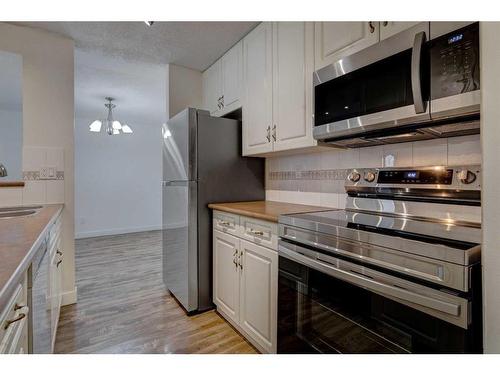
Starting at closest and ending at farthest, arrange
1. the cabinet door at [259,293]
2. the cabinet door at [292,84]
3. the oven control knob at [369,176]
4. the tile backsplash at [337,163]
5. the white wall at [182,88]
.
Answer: the tile backsplash at [337,163]
the oven control knob at [369,176]
the cabinet door at [259,293]
the cabinet door at [292,84]
the white wall at [182,88]

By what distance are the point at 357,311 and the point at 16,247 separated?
1.20 m

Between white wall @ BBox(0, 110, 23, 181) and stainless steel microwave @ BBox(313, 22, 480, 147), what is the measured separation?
4.08 m

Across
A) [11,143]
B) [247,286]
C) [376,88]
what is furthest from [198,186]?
[11,143]

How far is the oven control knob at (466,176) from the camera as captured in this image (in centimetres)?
105

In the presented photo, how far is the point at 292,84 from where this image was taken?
1754 mm

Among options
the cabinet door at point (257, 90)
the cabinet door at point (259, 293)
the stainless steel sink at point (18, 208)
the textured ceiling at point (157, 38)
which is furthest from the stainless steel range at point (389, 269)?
the stainless steel sink at point (18, 208)

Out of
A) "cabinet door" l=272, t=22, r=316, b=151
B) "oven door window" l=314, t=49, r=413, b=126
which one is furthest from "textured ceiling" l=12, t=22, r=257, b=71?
"oven door window" l=314, t=49, r=413, b=126

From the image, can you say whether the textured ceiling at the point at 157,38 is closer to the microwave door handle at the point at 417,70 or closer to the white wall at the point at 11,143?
the microwave door handle at the point at 417,70

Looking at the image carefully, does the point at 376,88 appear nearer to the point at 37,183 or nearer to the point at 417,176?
the point at 417,176

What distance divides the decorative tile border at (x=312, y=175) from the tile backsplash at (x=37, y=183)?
178cm

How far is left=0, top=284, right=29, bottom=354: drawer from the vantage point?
0.58 meters

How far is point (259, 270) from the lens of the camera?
162 centimetres

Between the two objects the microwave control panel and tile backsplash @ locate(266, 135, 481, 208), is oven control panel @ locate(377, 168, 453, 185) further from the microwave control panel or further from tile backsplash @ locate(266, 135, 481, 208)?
the microwave control panel

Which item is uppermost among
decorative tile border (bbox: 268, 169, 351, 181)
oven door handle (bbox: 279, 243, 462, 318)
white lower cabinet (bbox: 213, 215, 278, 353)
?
decorative tile border (bbox: 268, 169, 351, 181)
